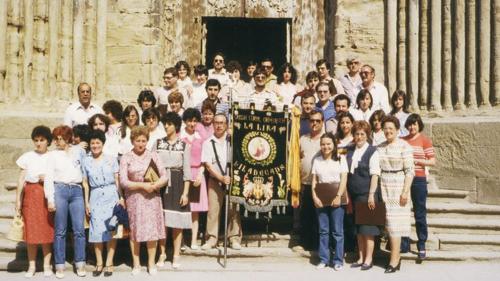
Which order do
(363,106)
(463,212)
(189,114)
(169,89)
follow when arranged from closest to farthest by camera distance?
(189,114) → (363,106) → (463,212) → (169,89)

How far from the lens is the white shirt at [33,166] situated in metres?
6.60

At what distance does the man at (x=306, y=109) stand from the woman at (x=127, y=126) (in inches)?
79.8

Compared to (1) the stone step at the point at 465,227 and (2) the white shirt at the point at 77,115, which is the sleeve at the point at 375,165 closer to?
(1) the stone step at the point at 465,227

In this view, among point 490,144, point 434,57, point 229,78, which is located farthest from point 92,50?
point 490,144

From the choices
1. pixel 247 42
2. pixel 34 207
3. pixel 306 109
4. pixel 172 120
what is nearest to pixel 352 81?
pixel 306 109

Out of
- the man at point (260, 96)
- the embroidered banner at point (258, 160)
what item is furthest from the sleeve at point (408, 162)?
the man at point (260, 96)

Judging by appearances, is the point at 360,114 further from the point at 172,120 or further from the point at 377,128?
the point at 172,120

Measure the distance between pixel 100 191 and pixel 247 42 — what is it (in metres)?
9.09

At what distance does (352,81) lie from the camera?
8922 mm

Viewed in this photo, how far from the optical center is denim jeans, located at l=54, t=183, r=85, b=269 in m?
6.56

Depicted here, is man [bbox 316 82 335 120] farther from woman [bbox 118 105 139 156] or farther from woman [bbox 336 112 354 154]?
woman [bbox 118 105 139 156]

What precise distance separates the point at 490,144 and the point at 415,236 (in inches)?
86.1

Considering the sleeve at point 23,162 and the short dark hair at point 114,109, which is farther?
the short dark hair at point 114,109

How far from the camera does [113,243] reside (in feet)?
21.9
